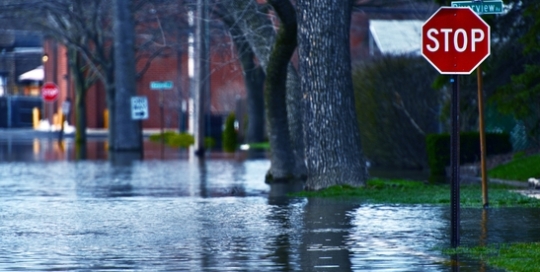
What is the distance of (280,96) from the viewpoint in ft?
79.9

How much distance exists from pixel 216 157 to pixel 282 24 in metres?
17.2

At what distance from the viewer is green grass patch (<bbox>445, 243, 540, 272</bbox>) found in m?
11.0

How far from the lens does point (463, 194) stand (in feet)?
62.5

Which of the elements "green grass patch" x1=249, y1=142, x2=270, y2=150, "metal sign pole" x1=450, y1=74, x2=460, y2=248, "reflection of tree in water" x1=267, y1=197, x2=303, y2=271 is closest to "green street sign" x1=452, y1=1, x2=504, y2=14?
"metal sign pole" x1=450, y1=74, x2=460, y2=248

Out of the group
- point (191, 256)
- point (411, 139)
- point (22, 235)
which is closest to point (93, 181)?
point (411, 139)

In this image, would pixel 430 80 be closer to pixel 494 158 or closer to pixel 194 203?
pixel 494 158

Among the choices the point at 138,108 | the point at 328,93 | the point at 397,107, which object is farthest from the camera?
the point at 138,108

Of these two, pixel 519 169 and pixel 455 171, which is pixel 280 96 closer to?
pixel 519 169

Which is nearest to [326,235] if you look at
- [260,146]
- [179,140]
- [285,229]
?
[285,229]

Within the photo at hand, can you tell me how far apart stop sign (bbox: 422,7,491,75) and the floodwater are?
1.94 m

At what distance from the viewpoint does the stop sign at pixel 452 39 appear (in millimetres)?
12367

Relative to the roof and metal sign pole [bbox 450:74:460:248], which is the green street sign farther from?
the roof

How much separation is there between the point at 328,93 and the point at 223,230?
6.08 m

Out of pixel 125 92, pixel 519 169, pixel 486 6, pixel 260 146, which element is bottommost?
pixel 260 146
